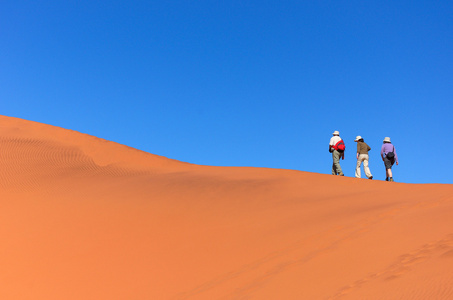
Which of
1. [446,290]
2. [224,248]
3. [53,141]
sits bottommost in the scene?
[446,290]

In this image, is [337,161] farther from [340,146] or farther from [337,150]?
[340,146]

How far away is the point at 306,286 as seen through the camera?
5246mm

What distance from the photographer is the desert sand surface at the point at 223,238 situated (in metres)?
5.32

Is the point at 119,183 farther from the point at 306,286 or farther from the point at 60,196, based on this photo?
the point at 306,286

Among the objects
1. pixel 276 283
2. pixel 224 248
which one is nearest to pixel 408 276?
pixel 276 283

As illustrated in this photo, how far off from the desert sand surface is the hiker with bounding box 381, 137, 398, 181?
9.46 feet

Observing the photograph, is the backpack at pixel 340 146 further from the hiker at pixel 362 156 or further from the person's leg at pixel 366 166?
the person's leg at pixel 366 166

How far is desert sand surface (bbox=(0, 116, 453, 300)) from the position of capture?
5.32 m

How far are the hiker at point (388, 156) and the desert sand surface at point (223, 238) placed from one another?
9.46ft

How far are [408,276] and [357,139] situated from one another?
11.7m

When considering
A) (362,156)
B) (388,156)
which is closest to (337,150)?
(362,156)

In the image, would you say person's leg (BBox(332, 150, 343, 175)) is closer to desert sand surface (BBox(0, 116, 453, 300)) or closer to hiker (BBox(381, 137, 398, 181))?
hiker (BBox(381, 137, 398, 181))

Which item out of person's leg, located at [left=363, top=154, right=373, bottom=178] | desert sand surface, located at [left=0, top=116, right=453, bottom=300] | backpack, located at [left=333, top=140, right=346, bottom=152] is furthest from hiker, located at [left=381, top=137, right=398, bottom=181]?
desert sand surface, located at [left=0, top=116, right=453, bottom=300]

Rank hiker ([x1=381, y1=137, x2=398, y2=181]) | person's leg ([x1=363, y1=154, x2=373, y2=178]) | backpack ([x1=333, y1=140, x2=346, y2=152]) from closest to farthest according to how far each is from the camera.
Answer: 1. hiker ([x1=381, y1=137, x2=398, y2=181])
2. backpack ([x1=333, y1=140, x2=346, y2=152])
3. person's leg ([x1=363, y1=154, x2=373, y2=178])
